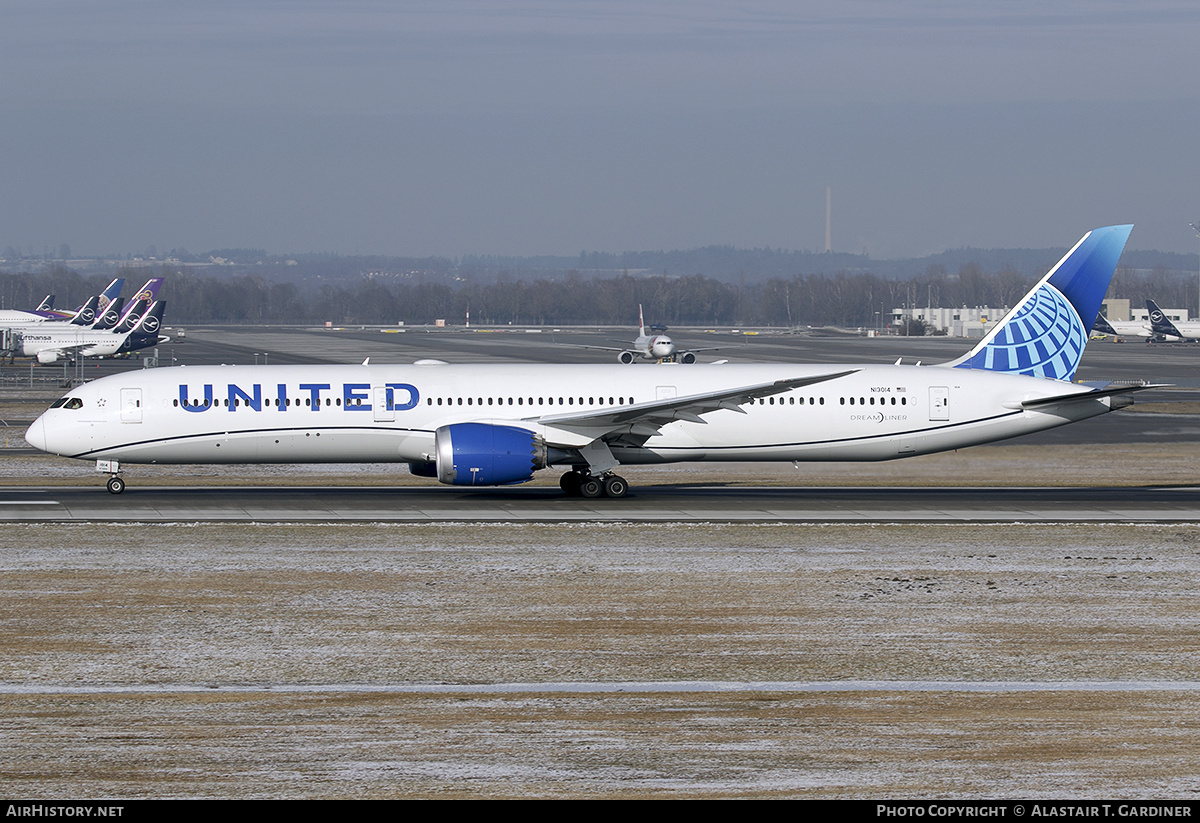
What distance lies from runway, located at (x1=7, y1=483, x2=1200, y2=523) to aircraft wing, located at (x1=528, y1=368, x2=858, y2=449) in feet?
5.89

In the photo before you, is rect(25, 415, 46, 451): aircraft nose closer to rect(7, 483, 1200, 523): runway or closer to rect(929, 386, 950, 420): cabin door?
rect(7, 483, 1200, 523): runway

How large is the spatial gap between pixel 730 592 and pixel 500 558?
5226 millimetres

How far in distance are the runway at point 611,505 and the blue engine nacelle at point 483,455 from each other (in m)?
0.81

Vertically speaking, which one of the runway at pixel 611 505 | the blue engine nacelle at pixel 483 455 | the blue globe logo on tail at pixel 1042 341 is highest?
the blue globe logo on tail at pixel 1042 341

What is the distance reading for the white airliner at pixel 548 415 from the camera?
3569 cm

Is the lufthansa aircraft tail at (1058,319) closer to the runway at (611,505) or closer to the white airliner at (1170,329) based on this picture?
the runway at (611,505)

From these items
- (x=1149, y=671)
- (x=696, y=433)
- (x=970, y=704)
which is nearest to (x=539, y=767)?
(x=970, y=704)

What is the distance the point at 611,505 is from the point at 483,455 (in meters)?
3.65

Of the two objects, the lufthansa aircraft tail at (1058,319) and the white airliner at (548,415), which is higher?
the lufthansa aircraft tail at (1058,319)

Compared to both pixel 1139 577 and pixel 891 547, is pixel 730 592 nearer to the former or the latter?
pixel 891 547

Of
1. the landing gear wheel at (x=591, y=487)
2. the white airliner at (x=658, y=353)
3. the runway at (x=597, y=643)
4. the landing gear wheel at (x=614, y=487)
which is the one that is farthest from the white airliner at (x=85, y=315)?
the landing gear wheel at (x=614, y=487)

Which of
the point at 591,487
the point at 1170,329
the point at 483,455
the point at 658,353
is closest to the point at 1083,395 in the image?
the point at 591,487

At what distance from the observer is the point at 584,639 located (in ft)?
66.1

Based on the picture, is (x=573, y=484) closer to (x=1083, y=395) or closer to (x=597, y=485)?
(x=597, y=485)
